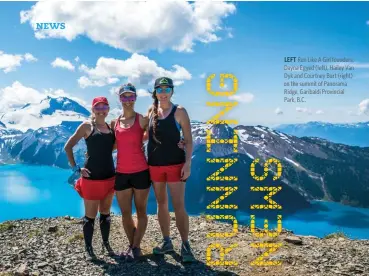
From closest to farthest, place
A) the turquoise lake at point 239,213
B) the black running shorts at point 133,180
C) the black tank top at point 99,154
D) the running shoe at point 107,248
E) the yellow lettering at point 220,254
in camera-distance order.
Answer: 1. the black running shorts at point 133,180
2. the black tank top at point 99,154
3. the yellow lettering at point 220,254
4. the running shoe at point 107,248
5. the turquoise lake at point 239,213

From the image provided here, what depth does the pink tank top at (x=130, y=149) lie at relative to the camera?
22.0ft

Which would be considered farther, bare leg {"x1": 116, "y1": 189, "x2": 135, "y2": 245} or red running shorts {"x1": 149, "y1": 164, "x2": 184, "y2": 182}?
bare leg {"x1": 116, "y1": 189, "x2": 135, "y2": 245}

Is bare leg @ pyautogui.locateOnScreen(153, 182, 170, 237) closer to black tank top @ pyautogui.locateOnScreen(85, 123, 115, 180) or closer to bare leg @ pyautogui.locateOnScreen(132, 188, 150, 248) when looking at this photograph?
bare leg @ pyautogui.locateOnScreen(132, 188, 150, 248)

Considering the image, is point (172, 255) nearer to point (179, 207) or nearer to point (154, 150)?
point (179, 207)

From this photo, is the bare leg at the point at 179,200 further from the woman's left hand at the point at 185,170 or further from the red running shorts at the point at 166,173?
the woman's left hand at the point at 185,170

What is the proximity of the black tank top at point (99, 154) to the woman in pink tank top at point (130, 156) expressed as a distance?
338 millimetres

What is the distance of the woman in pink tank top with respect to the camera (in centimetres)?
675

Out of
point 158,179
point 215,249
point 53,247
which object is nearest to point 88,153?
point 158,179

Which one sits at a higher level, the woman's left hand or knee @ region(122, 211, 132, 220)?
the woman's left hand

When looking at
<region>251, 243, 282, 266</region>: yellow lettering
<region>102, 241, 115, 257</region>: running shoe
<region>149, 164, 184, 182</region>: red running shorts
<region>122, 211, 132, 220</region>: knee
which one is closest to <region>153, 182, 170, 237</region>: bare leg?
<region>149, 164, 184, 182</region>: red running shorts

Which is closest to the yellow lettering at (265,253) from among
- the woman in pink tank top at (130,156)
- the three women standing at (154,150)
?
the three women standing at (154,150)

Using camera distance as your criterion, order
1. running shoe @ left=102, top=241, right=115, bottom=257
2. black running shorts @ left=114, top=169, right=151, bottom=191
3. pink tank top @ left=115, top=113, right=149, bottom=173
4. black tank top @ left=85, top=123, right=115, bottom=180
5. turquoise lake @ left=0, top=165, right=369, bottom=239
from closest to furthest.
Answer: pink tank top @ left=115, top=113, right=149, bottom=173 < black running shorts @ left=114, top=169, right=151, bottom=191 < black tank top @ left=85, top=123, right=115, bottom=180 < running shoe @ left=102, top=241, right=115, bottom=257 < turquoise lake @ left=0, top=165, right=369, bottom=239

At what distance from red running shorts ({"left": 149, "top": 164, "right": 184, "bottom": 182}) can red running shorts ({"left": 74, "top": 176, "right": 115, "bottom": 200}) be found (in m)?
1.09

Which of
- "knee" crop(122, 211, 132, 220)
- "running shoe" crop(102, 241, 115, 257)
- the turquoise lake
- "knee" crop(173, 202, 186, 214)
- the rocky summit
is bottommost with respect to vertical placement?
the turquoise lake
